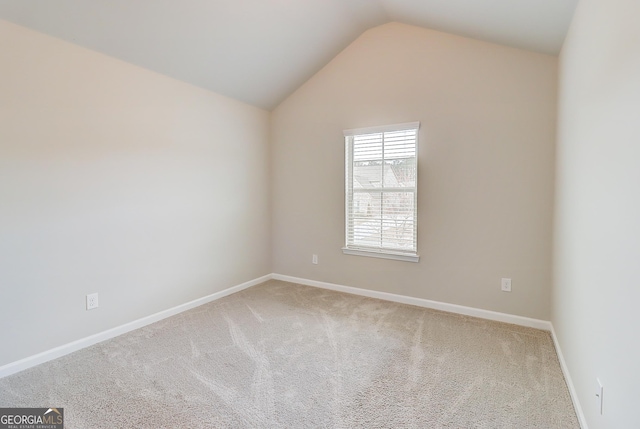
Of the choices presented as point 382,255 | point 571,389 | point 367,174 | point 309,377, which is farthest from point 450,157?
point 309,377

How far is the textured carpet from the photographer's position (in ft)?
5.74

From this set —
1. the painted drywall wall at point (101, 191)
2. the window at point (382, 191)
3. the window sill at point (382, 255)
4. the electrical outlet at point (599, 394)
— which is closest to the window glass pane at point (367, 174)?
the window at point (382, 191)

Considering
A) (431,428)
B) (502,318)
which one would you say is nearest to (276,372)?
(431,428)

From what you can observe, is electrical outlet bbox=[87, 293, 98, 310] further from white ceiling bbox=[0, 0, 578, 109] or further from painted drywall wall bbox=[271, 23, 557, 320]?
painted drywall wall bbox=[271, 23, 557, 320]

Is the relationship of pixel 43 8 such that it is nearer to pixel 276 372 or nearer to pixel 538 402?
pixel 276 372

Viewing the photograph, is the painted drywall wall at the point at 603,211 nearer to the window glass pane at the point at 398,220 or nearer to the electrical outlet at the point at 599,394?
the electrical outlet at the point at 599,394

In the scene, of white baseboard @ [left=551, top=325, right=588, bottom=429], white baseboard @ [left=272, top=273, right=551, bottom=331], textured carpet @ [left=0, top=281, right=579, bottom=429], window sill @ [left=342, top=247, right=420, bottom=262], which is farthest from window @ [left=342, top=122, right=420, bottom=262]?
white baseboard @ [left=551, top=325, right=588, bottom=429]

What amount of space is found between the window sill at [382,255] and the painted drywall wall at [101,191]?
147 centimetres

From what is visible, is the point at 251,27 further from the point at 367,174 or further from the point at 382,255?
the point at 382,255

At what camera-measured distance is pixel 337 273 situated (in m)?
3.97

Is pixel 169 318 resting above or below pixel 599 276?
below

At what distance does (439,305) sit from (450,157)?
1543mm

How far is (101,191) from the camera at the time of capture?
2.62 meters

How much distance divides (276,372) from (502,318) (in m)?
2.21
